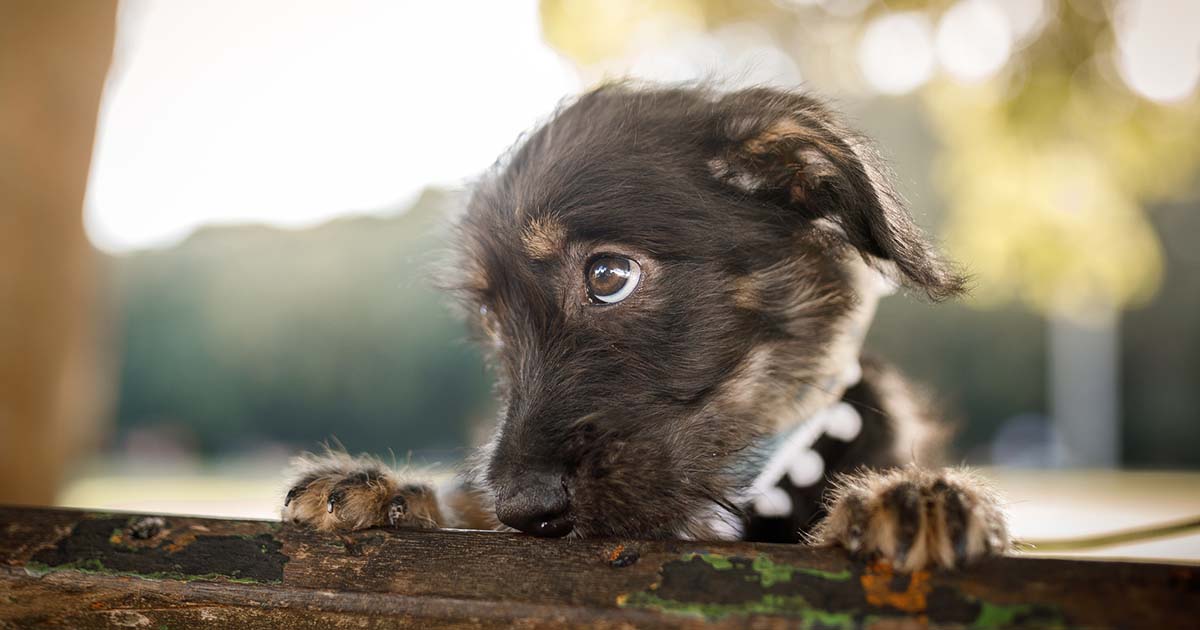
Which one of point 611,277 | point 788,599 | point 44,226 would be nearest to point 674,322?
point 611,277

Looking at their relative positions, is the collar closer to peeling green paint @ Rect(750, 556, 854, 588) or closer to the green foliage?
peeling green paint @ Rect(750, 556, 854, 588)

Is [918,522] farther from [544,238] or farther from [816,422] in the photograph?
[544,238]

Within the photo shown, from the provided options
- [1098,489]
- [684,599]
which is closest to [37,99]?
[684,599]

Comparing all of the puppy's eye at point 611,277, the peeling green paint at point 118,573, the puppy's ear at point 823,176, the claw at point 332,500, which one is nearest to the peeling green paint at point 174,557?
the peeling green paint at point 118,573

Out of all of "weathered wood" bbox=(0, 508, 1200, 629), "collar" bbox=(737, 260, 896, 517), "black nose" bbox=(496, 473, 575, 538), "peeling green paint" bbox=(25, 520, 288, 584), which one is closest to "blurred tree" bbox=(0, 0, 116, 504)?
"weathered wood" bbox=(0, 508, 1200, 629)

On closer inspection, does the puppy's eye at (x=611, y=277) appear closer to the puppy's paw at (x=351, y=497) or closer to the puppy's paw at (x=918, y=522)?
the puppy's paw at (x=351, y=497)
